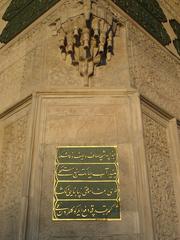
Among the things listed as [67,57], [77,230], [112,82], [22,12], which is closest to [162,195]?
[77,230]

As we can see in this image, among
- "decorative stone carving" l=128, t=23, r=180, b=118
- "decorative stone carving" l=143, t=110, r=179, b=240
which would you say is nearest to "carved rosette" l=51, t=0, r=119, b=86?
"decorative stone carving" l=128, t=23, r=180, b=118

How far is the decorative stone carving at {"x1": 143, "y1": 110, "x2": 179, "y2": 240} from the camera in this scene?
259 cm

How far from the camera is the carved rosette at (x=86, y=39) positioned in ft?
10.5

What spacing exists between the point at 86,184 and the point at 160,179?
64 centimetres

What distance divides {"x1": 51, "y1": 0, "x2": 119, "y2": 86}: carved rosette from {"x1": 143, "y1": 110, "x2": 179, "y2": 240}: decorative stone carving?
687 millimetres

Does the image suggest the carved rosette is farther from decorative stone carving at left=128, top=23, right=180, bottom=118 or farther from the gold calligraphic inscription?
the gold calligraphic inscription

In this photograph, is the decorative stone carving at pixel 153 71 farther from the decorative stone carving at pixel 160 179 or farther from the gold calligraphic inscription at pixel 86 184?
the gold calligraphic inscription at pixel 86 184

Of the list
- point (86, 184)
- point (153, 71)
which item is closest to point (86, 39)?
point (153, 71)

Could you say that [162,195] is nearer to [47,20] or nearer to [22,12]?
[47,20]

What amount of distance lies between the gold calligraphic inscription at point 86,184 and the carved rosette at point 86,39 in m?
0.71

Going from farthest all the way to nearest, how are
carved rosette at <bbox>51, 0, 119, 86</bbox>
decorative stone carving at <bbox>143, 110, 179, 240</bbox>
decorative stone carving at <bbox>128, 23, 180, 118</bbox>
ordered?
decorative stone carving at <bbox>128, 23, 180, 118</bbox>
carved rosette at <bbox>51, 0, 119, 86</bbox>
decorative stone carving at <bbox>143, 110, 179, 240</bbox>

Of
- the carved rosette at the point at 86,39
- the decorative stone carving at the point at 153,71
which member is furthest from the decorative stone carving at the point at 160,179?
the carved rosette at the point at 86,39

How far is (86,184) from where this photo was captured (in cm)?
257

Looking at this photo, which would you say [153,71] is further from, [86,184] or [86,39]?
[86,184]
